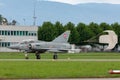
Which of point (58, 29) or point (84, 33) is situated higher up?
point (58, 29)

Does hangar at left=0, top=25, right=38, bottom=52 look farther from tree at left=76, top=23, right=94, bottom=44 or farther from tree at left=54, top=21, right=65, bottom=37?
tree at left=76, top=23, right=94, bottom=44

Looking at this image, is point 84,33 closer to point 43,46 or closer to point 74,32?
point 74,32

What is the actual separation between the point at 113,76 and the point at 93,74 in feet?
4.70

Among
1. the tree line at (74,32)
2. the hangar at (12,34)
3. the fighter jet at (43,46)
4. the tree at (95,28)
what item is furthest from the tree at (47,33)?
the fighter jet at (43,46)

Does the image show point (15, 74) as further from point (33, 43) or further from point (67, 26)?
point (67, 26)

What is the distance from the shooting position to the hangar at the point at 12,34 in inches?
4619

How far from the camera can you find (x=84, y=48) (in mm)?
129750

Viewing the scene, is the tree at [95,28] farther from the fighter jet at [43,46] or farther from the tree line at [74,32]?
the fighter jet at [43,46]

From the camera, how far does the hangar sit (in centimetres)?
11731

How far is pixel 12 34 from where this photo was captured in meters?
119

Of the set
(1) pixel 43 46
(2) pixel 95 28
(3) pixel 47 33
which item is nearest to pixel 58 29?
(3) pixel 47 33

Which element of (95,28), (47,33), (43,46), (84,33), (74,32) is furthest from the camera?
(95,28)

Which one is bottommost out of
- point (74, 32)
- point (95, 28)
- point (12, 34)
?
point (12, 34)

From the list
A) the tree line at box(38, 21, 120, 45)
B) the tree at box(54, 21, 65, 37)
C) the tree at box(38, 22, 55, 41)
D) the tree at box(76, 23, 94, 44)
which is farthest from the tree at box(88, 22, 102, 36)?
the tree at box(38, 22, 55, 41)
